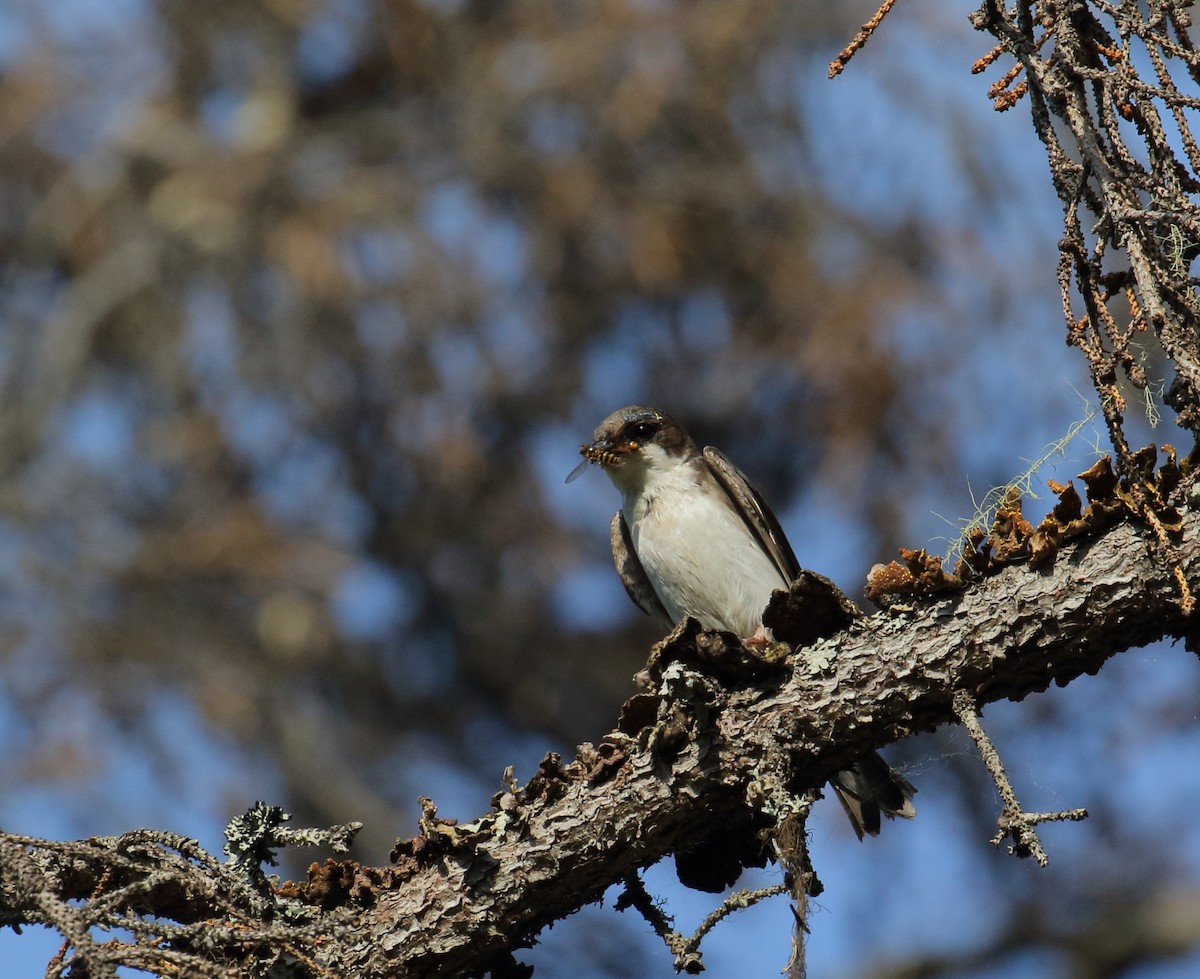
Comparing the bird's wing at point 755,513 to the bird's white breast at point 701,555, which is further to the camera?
the bird's wing at point 755,513

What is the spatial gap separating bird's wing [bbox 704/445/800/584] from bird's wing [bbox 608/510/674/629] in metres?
0.46

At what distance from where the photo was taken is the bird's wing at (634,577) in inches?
230

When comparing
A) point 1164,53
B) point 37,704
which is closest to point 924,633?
point 1164,53

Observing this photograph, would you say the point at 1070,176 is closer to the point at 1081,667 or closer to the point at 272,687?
the point at 1081,667

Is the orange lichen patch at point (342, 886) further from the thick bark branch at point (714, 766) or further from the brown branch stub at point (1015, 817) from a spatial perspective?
the brown branch stub at point (1015, 817)

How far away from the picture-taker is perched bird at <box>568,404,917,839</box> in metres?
5.43

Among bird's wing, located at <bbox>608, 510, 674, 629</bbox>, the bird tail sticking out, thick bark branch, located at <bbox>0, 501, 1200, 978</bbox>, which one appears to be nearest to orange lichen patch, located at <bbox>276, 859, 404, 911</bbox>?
thick bark branch, located at <bbox>0, 501, 1200, 978</bbox>

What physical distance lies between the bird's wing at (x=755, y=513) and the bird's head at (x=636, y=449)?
7.8 inches

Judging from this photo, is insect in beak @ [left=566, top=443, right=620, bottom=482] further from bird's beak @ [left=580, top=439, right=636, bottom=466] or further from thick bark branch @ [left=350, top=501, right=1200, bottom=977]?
thick bark branch @ [left=350, top=501, right=1200, bottom=977]

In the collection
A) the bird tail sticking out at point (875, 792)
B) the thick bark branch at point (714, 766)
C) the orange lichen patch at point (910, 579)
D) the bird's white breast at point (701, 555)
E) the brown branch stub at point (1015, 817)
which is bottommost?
the brown branch stub at point (1015, 817)

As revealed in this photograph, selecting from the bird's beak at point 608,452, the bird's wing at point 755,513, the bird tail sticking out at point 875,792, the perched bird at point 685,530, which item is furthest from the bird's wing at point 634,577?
the bird tail sticking out at point 875,792

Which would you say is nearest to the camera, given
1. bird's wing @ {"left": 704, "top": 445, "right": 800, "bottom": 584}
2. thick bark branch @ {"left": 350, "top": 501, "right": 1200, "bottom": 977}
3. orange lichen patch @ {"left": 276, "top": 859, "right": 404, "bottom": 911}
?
thick bark branch @ {"left": 350, "top": 501, "right": 1200, "bottom": 977}

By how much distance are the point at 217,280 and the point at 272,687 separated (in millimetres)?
3019

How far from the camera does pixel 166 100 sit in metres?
11.0
